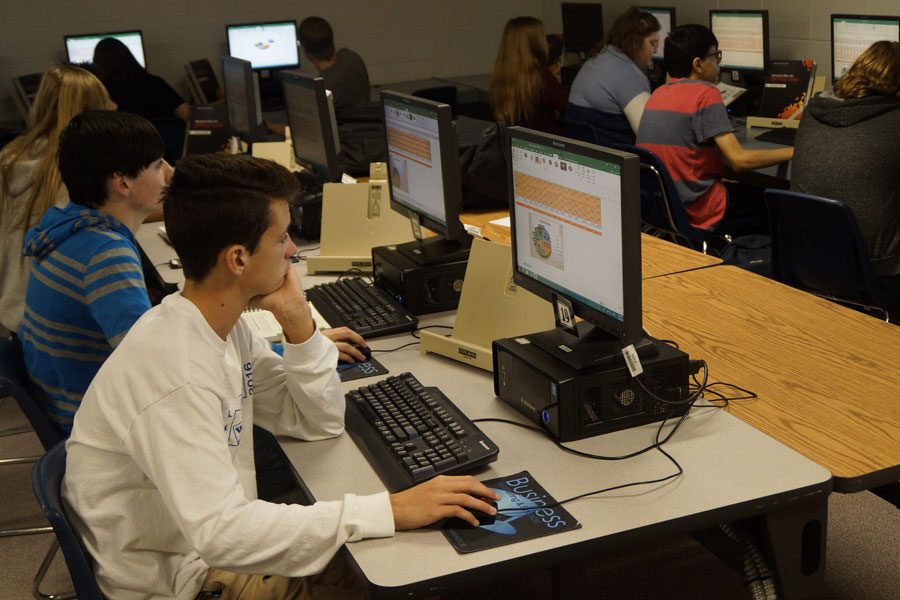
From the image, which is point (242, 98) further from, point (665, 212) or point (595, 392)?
point (595, 392)

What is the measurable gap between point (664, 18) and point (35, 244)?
4.71 m

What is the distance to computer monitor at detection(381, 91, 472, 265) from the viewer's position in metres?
2.35

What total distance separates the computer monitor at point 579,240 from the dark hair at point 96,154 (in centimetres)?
93

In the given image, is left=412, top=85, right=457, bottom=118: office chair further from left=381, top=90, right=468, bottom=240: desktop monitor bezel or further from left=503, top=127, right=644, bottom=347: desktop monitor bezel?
left=503, top=127, right=644, bottom=347: desktop monitor bezel

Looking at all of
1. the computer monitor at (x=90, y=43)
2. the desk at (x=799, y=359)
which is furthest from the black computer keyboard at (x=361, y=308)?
the computer monitor at (x=90, y=43)

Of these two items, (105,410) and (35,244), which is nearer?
(105,410)

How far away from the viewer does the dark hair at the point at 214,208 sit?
1.54 metres

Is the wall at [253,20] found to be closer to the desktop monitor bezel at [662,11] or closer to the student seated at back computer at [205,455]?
the desktop monitor bezel at [662,11]

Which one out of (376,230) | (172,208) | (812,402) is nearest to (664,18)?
(376,230)

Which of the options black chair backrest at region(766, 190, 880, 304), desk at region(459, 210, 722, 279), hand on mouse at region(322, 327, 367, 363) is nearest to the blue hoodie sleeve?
hand on mouse at region(322, 327, 367, 363)

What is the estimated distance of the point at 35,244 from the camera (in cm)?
219

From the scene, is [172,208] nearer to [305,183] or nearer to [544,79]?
[305,183]

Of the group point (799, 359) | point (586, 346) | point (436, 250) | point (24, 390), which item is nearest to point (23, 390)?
point (24, 390)

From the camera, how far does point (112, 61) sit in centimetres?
585
